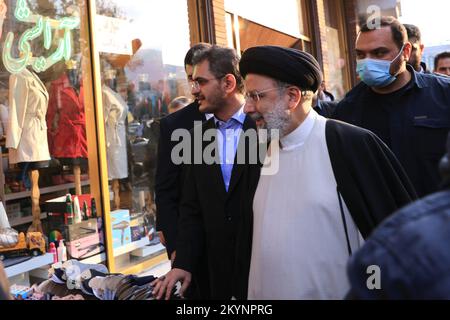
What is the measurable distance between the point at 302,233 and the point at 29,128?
12.3ft

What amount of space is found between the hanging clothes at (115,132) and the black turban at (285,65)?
3643 mm

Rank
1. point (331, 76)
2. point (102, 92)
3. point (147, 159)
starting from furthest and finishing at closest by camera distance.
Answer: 1. point (331, 76)
2. point (147, 159)
3. point (102, 92)

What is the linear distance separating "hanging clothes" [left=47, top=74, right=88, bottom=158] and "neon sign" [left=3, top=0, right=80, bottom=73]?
227 millimetres

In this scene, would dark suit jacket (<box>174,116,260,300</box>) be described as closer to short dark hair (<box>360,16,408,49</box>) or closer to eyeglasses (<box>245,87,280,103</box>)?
eyeglasses (<box>245,87,280,103</box>)

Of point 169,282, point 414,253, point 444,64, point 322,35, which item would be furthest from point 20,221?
point 322,35

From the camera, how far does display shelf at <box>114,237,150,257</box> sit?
5.61 meters

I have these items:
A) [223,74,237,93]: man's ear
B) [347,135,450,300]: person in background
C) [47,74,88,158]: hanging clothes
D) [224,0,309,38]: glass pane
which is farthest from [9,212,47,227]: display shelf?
[347,135,450,300]: person in background

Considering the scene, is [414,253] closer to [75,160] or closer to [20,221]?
[20,221]

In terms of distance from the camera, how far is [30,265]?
448 centimetres

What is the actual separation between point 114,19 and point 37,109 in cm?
153

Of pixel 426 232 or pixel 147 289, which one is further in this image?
pixel 147 289
